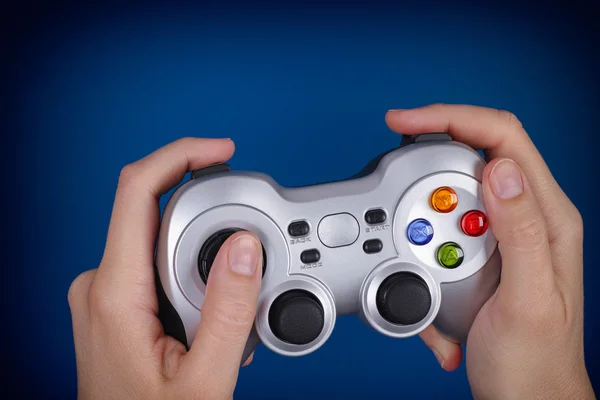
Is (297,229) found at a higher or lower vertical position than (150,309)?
higher

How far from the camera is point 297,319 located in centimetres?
95

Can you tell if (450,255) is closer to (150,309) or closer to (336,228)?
(336,228)

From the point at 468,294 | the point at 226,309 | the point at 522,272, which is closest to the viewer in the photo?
the point at 226,309

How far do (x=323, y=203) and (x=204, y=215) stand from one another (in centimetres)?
22

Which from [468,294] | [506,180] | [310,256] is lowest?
[468,294]

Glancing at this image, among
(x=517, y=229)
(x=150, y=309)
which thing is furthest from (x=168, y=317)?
(x=517, y=229)

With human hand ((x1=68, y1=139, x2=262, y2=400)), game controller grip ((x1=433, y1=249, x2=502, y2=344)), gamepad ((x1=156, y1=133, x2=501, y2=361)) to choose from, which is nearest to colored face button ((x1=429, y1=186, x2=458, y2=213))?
gamepad ((x1=156, y1=133, x2=501, y2=361))

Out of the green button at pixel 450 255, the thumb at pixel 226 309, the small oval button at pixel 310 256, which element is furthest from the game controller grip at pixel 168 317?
the green button at pixel 450 255

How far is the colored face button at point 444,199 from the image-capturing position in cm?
99

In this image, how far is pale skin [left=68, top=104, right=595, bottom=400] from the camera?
0.86 m

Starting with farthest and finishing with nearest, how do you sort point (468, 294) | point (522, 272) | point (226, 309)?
1. point (468, 294)
2. point (522, 272)
3. point (226, 309)

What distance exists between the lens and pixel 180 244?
3.10ft

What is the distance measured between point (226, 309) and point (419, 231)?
40 cm

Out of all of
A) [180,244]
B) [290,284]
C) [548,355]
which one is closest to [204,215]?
[180,244]
